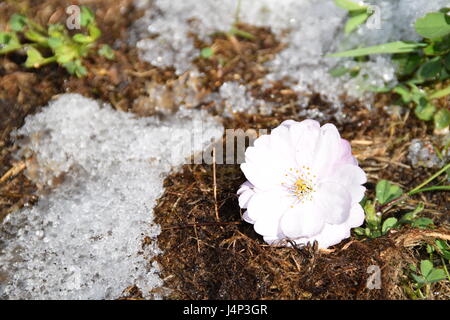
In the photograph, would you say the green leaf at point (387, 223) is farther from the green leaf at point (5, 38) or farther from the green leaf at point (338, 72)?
the green leaf at point (5, 38)

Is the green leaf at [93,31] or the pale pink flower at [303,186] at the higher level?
the green leaf at [93,31]

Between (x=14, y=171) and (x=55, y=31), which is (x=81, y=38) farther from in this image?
(x=14, y=171)

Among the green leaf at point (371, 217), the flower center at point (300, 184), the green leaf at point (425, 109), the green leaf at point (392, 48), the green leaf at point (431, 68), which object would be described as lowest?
the green leaf at point (371, 217)

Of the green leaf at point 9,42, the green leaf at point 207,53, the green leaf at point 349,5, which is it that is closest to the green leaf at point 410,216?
the green leaf at point 349,5

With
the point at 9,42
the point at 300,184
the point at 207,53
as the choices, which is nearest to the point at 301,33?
the point at 207,53

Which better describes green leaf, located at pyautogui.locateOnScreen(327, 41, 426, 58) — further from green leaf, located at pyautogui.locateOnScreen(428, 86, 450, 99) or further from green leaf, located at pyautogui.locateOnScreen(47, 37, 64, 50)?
green leaf, located at pyautogui.locateOnScreen(47, 37, 64, 50)

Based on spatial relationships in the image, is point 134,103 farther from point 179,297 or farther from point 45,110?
point 179,297
